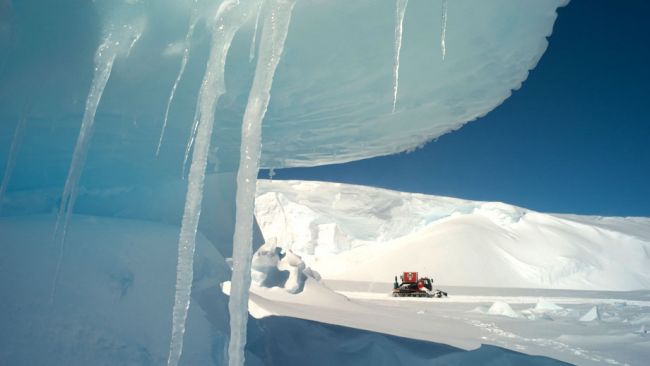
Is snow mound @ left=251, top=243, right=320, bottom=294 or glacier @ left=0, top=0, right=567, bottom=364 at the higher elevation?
glacier @ left=0, top=0, right=567, bottom=364

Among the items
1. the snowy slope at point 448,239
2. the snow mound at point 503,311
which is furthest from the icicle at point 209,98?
the snowy slope at point 448,239

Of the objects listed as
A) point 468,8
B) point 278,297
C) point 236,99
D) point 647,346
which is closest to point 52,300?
point 236,99

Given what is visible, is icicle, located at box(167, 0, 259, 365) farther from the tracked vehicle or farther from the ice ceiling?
the tracked vehicle

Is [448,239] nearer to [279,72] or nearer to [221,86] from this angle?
[279,72]

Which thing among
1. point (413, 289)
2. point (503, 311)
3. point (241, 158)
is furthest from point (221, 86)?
point (413, 289)

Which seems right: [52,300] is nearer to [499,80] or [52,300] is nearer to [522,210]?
[499,80]

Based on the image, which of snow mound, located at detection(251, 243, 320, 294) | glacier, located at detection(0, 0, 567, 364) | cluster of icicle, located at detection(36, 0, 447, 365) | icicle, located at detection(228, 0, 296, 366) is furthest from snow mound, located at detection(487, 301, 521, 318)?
icicle, located at detection(228, 0, 296, 366)

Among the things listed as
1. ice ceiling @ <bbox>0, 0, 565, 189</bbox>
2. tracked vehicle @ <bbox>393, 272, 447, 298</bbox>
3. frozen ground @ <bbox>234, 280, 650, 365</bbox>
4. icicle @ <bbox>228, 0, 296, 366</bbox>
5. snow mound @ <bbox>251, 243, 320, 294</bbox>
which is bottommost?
tracked vehicle @ <bbox>393, 272, 447, 298</bbox>

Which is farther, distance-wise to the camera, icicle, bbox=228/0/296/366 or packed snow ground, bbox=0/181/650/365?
packed snow ground, bbox=0/181/650/365
